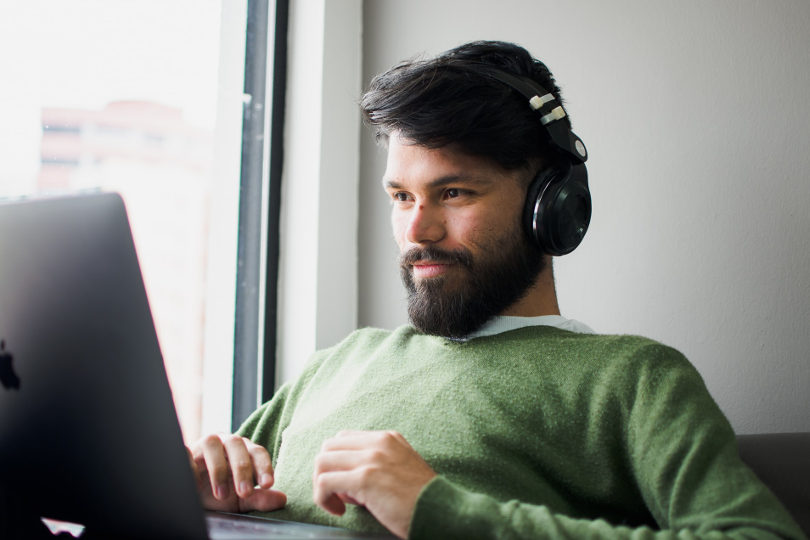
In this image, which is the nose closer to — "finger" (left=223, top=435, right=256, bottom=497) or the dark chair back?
"finger" (left=223, top=435, right=256, bottom=497)

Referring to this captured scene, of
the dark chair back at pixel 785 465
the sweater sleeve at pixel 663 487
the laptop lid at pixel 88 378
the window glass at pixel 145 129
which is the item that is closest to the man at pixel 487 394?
the sweater sleeve at pixel 663 487

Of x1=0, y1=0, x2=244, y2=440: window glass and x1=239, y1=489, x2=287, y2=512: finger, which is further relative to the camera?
x1=0, y1=0, x2=244, y2=440: window glass

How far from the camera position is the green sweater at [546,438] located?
699 mm

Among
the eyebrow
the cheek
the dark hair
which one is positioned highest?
the dark hair

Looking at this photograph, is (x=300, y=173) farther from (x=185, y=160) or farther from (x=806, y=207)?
(x=806, y=207)

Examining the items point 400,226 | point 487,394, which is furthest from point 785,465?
point 400,226

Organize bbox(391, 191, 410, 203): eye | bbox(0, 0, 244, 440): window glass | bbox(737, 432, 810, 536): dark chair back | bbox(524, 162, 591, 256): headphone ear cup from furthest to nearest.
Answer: bbox(0, 0, 244, 440): window glass
bbox(391, 191, 410, 203): eye
bbox(524, 162, 591, 256): headphone ear cup
bbox(737, 432, 810, 536): dark chair back

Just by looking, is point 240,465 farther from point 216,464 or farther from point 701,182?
point 701,182

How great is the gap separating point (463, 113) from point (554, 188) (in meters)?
0.18

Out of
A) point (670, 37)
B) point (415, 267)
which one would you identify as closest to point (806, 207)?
point (670, 37)

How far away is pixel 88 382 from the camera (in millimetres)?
556

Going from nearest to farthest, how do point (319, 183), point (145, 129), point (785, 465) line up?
point (785, 465) → point (145, 129) → point (319, 183)

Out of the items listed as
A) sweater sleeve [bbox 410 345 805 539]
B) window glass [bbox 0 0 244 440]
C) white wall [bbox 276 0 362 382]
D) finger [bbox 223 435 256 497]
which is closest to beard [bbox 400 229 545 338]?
sweater sleeve [bbox 410 345 805 539]

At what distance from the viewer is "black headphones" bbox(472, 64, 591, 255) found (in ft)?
3.35
